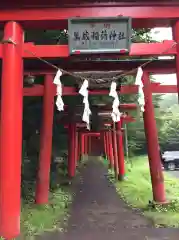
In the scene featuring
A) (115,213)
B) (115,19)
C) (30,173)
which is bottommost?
(115,213)

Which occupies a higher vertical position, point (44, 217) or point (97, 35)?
point (97, 35)

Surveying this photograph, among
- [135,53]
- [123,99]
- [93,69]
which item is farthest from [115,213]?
[123,99]

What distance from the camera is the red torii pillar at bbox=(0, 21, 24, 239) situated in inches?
237

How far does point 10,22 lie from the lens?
248 inches

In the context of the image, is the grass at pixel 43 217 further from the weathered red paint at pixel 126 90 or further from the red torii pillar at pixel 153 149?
the weathered red paint at pixel 126 90

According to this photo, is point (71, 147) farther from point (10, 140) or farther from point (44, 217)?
point (10, 140)

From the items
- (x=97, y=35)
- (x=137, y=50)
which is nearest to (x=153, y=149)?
(x=137, y=50)

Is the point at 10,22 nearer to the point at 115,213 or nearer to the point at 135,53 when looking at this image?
the point at 135,53

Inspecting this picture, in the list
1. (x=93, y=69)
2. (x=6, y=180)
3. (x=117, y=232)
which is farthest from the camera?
(x=93, y=69)

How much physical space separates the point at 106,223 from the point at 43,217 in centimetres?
152

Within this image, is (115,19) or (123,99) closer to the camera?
(115,19)

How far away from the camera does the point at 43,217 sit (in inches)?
333

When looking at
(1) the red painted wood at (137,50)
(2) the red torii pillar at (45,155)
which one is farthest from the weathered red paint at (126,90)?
(1) the red painted wood at (137,50)

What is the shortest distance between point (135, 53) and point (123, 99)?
414 inches
